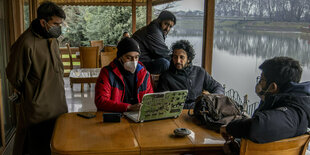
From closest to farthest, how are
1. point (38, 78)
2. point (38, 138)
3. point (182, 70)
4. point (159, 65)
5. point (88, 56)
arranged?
1. point (38, 78)
2. point (38, 138)
3. point (182, 70)
4. point (159, 65)
5. point (88, 56)

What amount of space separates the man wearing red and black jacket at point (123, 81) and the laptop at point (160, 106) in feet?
0.89

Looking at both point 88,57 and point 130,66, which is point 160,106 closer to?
point 130,66

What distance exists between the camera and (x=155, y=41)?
2957mm

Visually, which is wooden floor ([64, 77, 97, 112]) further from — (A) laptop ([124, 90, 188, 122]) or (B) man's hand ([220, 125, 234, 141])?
(B) man's hand ([220, 125, 234, 141])

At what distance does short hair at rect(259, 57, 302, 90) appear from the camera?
1.58 metres

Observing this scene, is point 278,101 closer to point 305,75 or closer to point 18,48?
point 305,75

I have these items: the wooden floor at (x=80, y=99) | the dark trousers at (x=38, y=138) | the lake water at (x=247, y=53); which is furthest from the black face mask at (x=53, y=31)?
the wooden floor at (x=80, y=99)

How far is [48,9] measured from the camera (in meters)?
2.38

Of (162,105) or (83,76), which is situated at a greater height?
(162,105)

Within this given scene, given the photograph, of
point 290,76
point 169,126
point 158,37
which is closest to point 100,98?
point 169,126

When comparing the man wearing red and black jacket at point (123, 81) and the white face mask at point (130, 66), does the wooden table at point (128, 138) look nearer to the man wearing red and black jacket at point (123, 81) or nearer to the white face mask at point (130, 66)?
the man wearing red and black jacket at point (123, 81)

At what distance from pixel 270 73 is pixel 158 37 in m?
1.51

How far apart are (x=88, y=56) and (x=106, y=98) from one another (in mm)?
4155

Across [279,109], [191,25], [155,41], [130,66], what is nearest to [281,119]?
[279,109]
